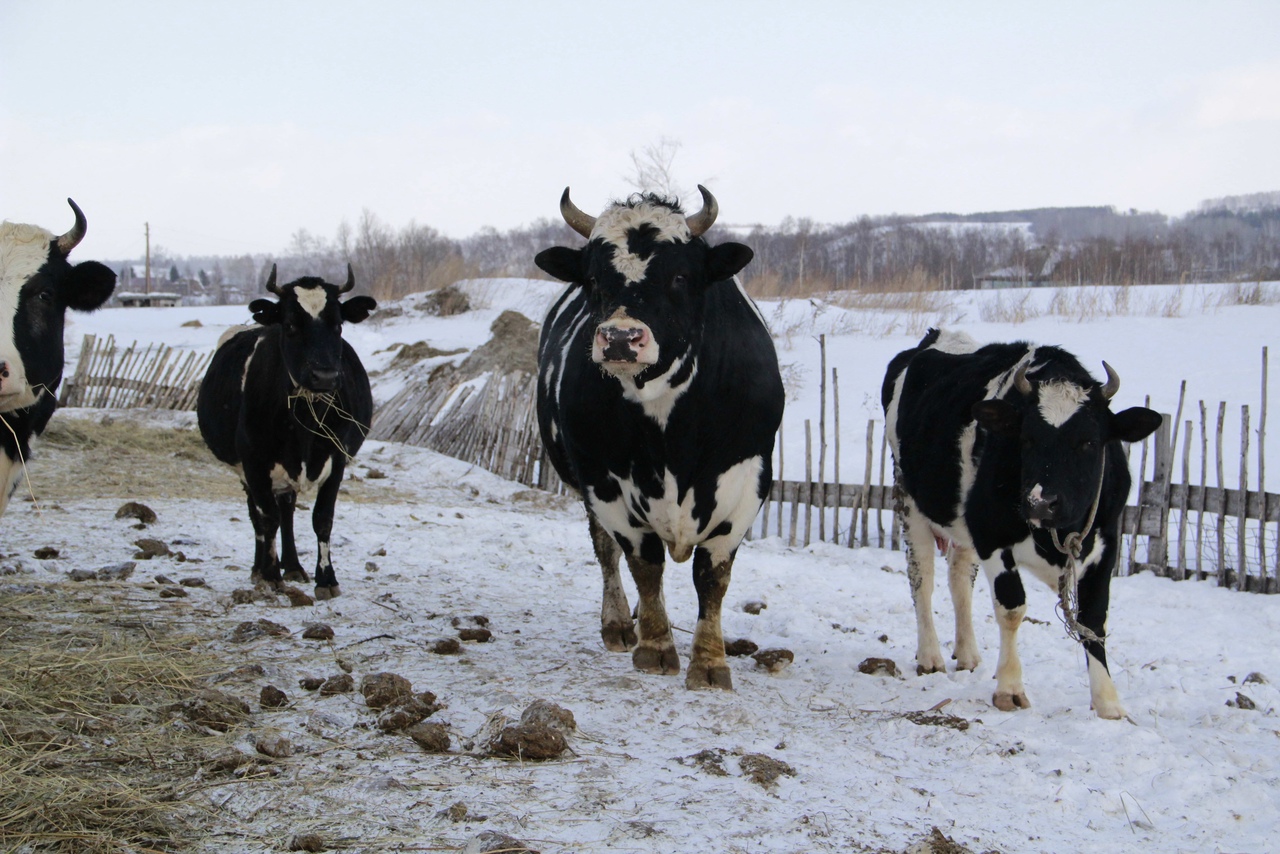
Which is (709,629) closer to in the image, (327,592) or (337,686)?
(337,686)

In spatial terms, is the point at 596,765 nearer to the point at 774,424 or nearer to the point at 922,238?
the point at 774,424

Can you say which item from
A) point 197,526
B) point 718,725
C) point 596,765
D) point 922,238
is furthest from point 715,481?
point 922,238

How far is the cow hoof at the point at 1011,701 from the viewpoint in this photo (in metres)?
4.84

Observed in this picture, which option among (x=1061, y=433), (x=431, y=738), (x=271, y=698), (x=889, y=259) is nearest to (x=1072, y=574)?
(x=1061, y=433)

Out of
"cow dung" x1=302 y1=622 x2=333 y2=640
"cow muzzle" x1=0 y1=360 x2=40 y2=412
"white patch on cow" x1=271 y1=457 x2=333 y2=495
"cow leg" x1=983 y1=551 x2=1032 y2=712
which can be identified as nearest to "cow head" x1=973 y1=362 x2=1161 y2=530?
"cow leg" x1=983 y1=551 x2=1032 y2=712

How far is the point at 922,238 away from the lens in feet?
233

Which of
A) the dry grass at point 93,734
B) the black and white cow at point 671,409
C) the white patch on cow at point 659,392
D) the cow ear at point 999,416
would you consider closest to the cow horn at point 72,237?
the dry grass at point 93,734

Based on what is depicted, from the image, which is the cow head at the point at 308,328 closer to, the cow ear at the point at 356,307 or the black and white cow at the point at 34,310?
the cow ear at the point at 356,307

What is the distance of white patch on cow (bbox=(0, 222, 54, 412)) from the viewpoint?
176 inches

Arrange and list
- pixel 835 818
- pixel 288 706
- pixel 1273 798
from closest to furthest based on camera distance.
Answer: pixel 835 818, pixel 1273 798, pixel 288 706

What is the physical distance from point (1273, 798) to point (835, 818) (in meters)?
1.73

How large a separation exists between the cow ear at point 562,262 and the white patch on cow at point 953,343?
2671 millimetres

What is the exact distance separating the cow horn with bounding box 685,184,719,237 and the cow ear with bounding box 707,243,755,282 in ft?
0.43

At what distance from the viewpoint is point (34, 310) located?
16.4ft
